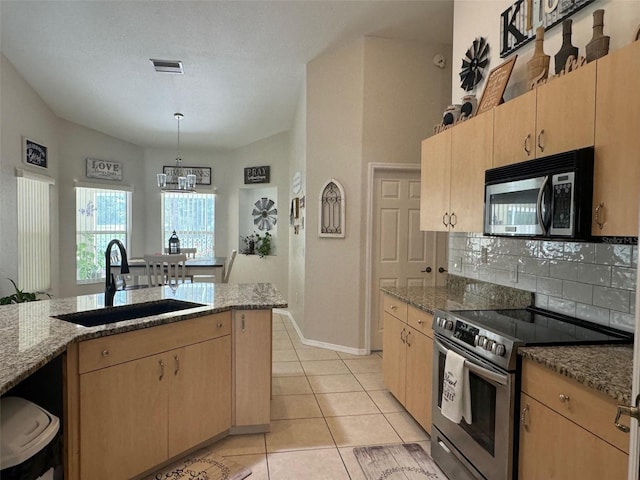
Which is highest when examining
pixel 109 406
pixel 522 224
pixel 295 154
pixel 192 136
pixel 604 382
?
pixel 192 136

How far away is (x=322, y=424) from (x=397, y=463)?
63cm

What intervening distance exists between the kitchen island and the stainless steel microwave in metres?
1.38

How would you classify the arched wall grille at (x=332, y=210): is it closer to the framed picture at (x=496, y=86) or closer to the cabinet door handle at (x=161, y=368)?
the framed picture at (x=496, y=86)

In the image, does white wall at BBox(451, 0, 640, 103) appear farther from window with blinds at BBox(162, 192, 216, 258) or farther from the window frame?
the window frame

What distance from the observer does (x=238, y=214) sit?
7.45 meters

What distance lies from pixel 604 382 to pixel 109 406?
2016 millimetres

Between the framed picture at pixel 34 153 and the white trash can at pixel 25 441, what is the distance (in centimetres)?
443

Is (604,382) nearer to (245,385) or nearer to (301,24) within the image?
(245,385)

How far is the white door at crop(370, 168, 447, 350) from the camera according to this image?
14.3ft

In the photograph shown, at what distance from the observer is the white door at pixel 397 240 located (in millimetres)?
4352

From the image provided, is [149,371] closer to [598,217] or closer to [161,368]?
[161,368]

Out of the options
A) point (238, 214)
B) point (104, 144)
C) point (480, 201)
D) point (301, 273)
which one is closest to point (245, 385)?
point (480, 201)

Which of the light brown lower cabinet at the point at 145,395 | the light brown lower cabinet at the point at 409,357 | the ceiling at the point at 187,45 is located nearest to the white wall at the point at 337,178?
the ceiling at the point at 187,45

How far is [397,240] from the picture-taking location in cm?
439
